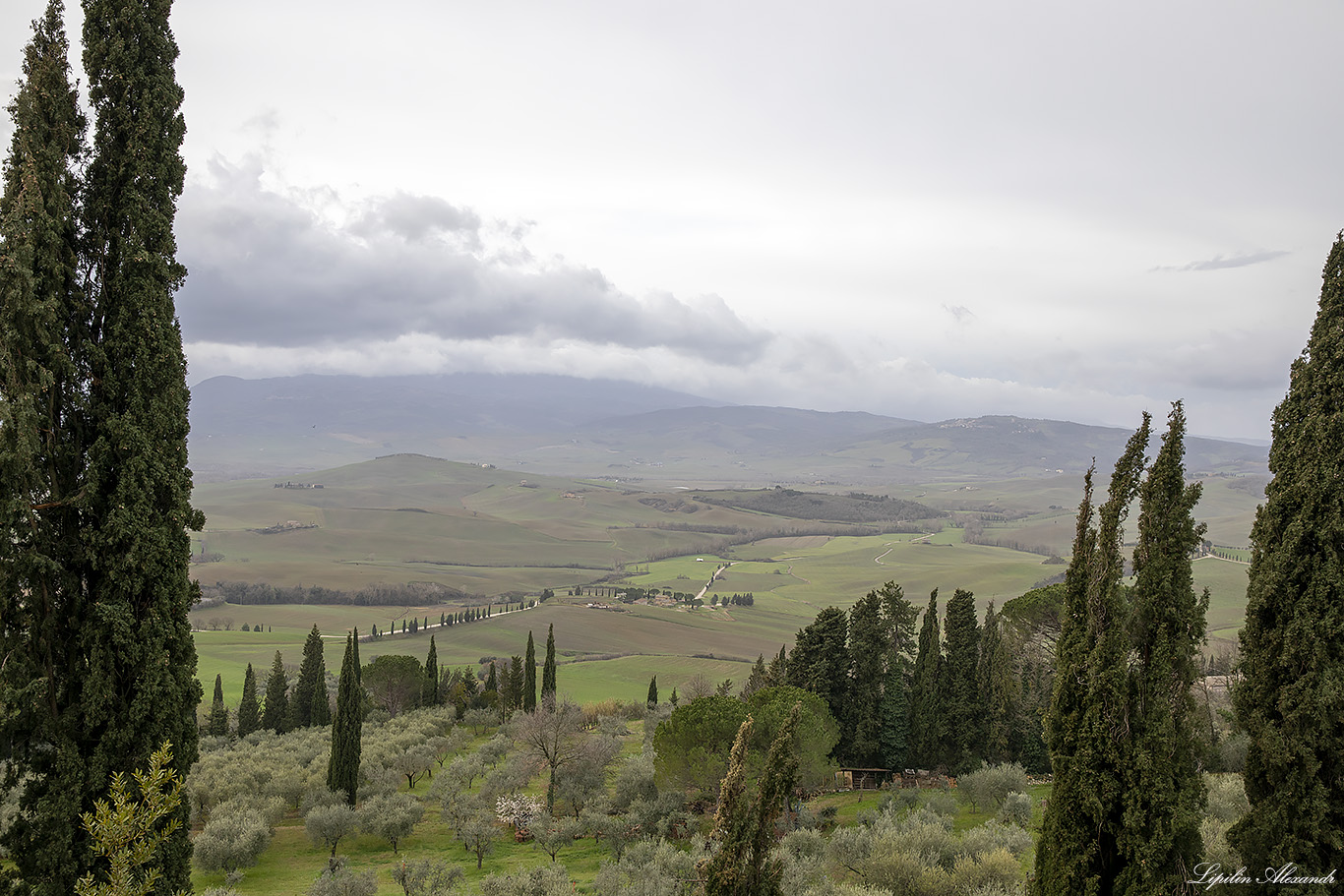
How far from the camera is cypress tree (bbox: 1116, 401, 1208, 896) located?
512 inches

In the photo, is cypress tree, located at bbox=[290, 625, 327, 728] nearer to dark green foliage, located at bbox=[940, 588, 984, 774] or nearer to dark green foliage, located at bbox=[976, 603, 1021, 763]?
dark green foliage, located at bbox=[940, 588, 984, 774]

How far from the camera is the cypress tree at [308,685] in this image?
5622 centimetres

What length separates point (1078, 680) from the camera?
46.3 ft

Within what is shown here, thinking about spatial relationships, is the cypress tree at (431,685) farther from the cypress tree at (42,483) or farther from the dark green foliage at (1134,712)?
the dark green foliage at (1134,712)

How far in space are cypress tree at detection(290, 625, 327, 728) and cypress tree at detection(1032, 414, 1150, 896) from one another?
183 feet

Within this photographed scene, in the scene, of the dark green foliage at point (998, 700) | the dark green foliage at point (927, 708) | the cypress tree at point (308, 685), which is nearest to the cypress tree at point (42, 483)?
the dark green foliage at point (927, 708)

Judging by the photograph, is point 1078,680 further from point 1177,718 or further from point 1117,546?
point 1117,546

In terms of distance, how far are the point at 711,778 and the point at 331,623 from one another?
4802 inches

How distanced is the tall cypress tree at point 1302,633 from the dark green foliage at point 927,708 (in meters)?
25.3

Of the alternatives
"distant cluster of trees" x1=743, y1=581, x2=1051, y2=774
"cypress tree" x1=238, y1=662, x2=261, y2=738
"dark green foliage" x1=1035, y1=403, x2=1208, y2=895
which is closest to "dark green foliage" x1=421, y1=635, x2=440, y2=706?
"cypress tree" x1=238, y1=662, x2=261, y2=738

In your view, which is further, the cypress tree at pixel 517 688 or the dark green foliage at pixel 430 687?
the dark green foliage at pixel 430 687

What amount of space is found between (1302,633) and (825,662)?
31.7 meters

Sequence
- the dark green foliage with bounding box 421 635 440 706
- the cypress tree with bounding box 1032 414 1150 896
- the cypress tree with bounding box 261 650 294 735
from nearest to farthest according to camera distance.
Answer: the cypress tree with bounding box 1032 414 1150 896, the cypress tree with bounding box 261 650 294 735, the dark green foliage with bounding box 421 635 440 706

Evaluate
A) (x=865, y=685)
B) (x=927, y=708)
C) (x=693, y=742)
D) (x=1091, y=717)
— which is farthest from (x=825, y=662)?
(x=1091, y=717)
